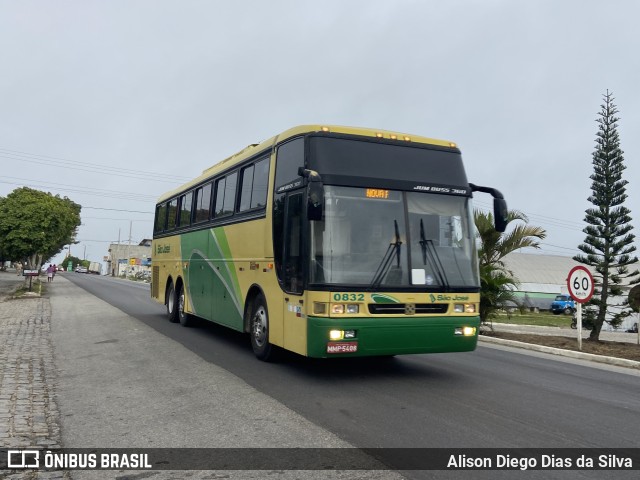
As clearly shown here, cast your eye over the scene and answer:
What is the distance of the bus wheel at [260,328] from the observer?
8.98 m

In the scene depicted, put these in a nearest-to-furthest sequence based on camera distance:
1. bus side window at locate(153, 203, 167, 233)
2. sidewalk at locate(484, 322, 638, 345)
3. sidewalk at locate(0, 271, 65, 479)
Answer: sidewalk at locate(0, 271, 65, 479) → bus side window at locate(153, 203, 167, 233) → sidewalk at locate(484, 322, 638, 345)

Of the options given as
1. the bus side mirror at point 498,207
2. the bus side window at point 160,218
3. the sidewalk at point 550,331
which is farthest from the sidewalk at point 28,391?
the sidewalk at point 550,331

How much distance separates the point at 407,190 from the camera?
791cm

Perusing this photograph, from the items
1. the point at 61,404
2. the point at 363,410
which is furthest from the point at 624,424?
the point at 61,404

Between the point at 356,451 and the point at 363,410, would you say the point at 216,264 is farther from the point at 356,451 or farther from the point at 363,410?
the point at 356,451

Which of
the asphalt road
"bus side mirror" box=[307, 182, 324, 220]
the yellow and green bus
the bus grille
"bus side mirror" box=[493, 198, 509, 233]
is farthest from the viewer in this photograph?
"bus side mirror" box=[493, 198, 509, 233]

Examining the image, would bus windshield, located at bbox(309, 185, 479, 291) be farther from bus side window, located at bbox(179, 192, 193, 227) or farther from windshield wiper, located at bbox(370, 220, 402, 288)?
bus side window, located at bbox(179, 192, 193, 227)

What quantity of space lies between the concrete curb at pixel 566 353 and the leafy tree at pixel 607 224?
193 inches

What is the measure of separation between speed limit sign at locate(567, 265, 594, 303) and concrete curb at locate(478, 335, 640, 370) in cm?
132

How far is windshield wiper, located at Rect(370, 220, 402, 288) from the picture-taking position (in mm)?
7465

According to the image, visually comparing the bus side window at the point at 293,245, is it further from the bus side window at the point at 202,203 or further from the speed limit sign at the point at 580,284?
the speed limit sign at the point at 580,284

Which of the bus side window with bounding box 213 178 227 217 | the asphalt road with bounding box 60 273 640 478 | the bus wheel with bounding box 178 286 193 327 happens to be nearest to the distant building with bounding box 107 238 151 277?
the bus wheel with bounding box 178 286 193 327

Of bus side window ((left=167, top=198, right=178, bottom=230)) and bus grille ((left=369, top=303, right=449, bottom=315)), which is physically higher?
bus side window ((left=167, top=198, right=178, bottom=230))

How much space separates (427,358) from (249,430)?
17.9ft
